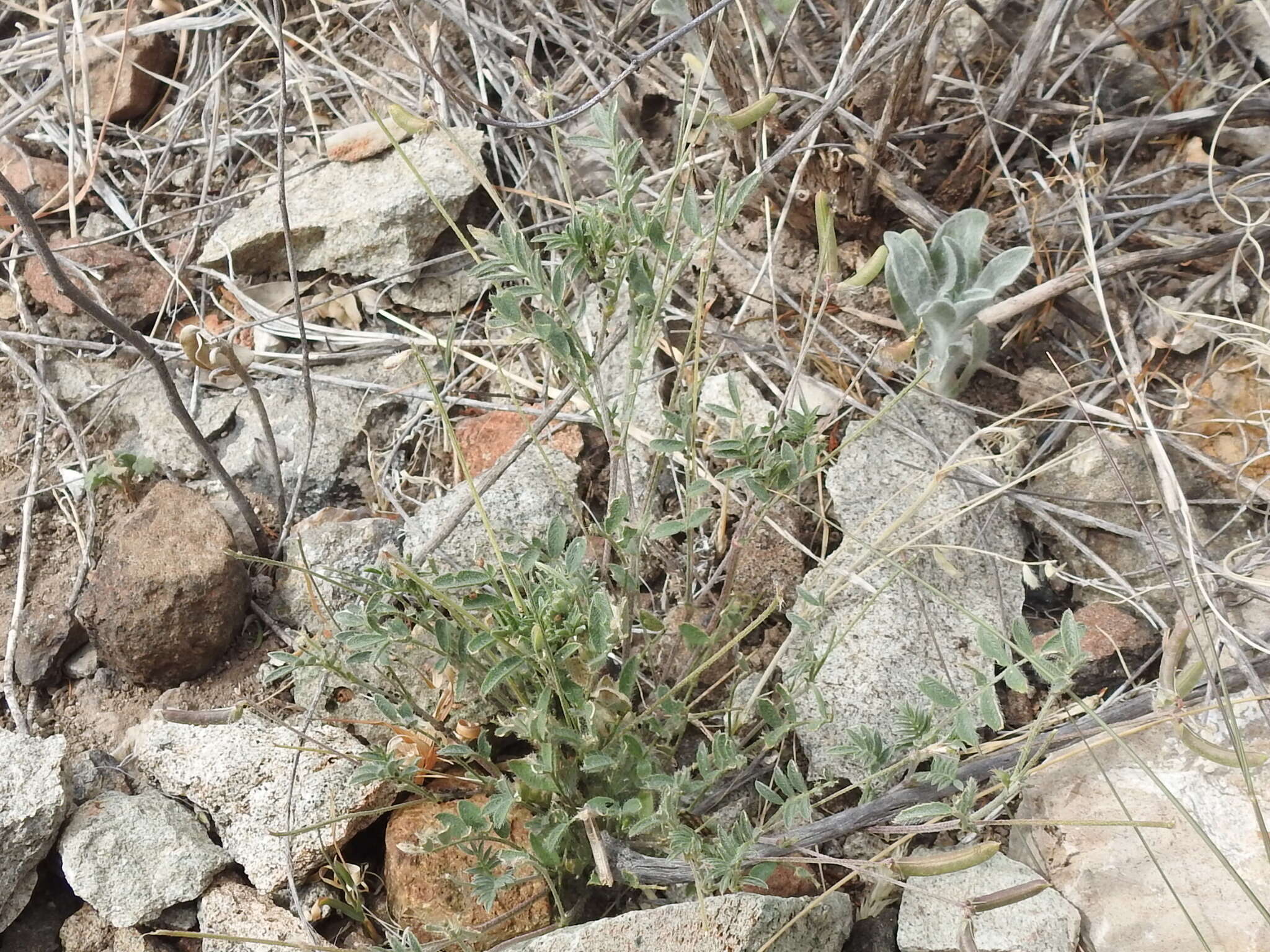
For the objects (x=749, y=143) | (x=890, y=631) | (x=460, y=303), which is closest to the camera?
(x=890, y=631)

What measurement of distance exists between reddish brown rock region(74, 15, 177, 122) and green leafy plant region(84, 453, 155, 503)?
1039 mm

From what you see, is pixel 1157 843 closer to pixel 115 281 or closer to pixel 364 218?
pixel 364 218

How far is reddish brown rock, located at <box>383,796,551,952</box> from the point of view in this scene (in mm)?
1606

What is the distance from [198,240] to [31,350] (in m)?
0.45

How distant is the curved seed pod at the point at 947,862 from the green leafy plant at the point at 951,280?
0.97m

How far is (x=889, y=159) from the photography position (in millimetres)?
2215

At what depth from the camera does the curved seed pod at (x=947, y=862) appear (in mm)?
1249

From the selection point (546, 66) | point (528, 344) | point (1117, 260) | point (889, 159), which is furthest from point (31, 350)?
point (1117, 260)

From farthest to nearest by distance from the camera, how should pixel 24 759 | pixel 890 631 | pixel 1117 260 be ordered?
pixel 1117 260, pixel 890 631, pixel 24 759

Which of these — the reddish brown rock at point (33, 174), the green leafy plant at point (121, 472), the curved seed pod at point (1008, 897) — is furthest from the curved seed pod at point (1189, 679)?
the reddish brown rock at point (33, 174)

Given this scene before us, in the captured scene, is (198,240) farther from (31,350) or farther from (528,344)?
(528,344)

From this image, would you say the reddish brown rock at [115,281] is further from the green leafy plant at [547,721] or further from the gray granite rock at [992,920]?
the gray granite rock at [992,920]

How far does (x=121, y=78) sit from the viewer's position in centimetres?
270

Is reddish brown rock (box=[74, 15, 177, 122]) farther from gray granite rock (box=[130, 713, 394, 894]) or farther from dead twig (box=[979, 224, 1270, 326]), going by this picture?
dead twig (box=[979, 224, 1270, 326])
